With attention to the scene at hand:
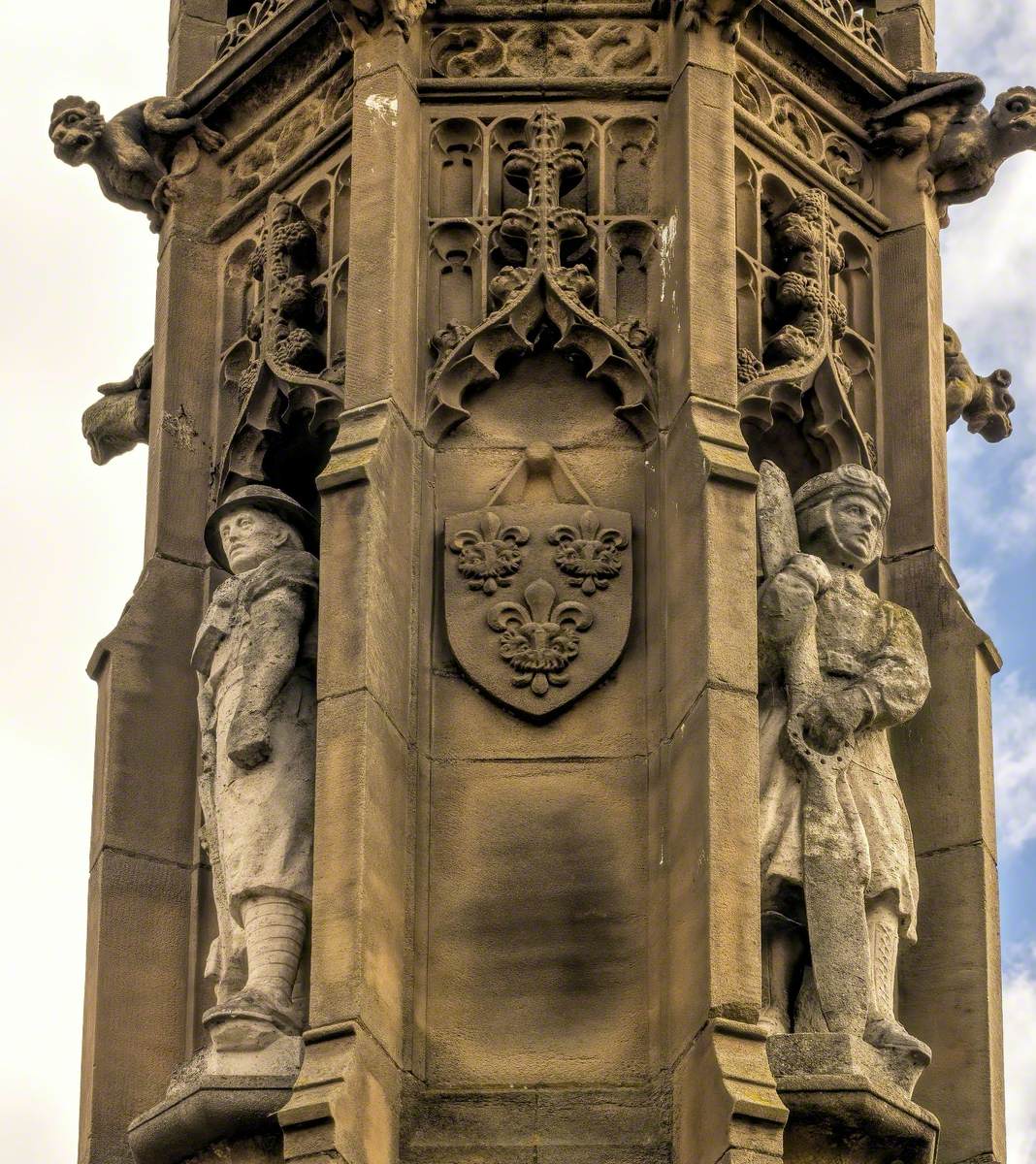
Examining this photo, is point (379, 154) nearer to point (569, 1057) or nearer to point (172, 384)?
point (172, 384)

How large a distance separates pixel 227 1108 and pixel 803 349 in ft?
14.9

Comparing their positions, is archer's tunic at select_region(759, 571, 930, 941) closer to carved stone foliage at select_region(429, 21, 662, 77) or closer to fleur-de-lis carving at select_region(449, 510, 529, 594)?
fleur-de-lis carving at select_region(449, 510, 529, 594)

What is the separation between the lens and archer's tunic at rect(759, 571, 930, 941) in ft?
67.0

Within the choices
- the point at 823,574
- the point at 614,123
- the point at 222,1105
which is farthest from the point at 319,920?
the point at 614,123

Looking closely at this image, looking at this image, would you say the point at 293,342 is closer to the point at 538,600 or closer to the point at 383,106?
the point at 383,106

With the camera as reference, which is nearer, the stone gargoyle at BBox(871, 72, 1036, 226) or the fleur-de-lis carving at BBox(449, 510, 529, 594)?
the fleur-de-lis carving at BBox(449, 510, 529, 594)

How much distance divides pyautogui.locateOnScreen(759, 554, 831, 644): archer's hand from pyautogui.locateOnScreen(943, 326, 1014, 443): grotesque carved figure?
2508mm

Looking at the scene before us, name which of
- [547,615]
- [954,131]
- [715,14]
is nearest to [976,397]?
[954,131]

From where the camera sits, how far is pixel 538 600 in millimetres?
20609

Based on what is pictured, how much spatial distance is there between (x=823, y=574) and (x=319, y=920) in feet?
9.75

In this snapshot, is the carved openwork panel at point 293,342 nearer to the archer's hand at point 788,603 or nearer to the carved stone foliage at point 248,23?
the carved stone foliage at point 248,23

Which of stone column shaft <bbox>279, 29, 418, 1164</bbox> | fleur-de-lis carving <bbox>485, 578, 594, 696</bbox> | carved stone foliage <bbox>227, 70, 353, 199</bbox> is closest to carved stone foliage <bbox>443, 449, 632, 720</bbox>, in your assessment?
fleur-de-lis carving <bbox>485, 578, 594, 696</bbox>

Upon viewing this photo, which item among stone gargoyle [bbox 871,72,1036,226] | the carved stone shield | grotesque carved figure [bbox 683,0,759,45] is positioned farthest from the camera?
stone gargoyle [bbox 871,72,1036,226]

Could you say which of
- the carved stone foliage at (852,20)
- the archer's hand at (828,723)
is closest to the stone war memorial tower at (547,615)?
the archer's hand at (828,723)
